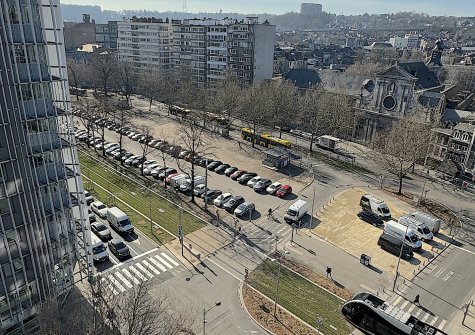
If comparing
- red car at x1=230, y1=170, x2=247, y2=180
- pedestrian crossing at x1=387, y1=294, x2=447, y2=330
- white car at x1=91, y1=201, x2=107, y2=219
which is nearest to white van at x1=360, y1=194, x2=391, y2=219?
pedestrian crossing at x1=387, y1=294, x2=447, y2=330

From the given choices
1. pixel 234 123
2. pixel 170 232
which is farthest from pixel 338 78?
pixel 170 232

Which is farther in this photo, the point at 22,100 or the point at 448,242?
the point at 448,242

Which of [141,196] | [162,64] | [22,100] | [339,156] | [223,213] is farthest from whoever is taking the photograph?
[162,64]

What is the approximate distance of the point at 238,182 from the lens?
66438 millimetres

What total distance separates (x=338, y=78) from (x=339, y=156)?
38.3 m

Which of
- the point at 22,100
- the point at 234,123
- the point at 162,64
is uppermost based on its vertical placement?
the point at 22,100

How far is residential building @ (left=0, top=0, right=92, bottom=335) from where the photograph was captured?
1094 inches

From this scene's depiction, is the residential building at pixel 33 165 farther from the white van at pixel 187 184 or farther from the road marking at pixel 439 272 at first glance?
the road marking at pixel 439 272

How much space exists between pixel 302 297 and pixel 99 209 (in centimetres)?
3124

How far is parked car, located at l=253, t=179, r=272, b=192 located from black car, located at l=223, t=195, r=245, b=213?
18.4 ft

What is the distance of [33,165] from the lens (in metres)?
30.1

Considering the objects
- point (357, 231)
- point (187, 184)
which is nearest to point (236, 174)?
point (187, 184)

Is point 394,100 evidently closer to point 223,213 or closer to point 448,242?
point 448,242

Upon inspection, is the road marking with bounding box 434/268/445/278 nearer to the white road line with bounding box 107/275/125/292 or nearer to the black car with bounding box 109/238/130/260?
the white road line with bounding box 107/275/125/292
